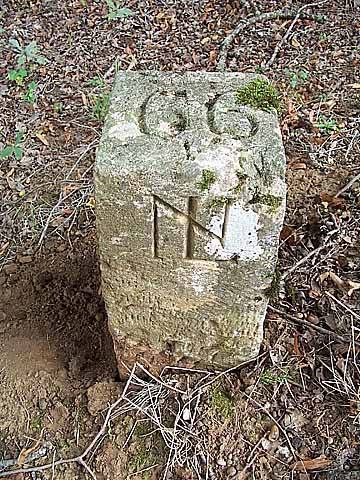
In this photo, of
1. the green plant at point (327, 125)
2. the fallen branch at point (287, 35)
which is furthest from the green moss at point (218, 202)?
the fallen branch at point (287, 35)

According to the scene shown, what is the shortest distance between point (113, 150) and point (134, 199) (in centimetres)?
16

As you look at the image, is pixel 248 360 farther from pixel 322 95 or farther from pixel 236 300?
pixel 322 95

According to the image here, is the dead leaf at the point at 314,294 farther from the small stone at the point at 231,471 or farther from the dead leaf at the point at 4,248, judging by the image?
the dead leaf at the point at 4,248

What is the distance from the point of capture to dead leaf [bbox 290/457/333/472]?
216cm

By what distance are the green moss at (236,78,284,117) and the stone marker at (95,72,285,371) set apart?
0.11ft

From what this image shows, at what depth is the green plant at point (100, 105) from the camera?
3.94 m

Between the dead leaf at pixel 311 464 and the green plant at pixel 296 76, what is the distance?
107 inches

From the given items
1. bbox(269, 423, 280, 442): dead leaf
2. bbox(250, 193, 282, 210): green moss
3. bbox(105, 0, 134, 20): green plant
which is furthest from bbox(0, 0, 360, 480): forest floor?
bbox(250, 193, 282, 210): green moss

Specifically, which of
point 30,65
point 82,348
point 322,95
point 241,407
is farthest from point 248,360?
point 30,65

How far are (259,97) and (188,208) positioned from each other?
50 centimetres

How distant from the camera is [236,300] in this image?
195 cm

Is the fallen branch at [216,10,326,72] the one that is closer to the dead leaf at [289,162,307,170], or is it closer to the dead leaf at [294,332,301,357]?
the dead leaf at [289,162,307,170]

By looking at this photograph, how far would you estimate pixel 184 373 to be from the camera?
92.6 inches

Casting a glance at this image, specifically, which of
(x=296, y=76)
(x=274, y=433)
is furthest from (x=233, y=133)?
(x=296, y=76)
